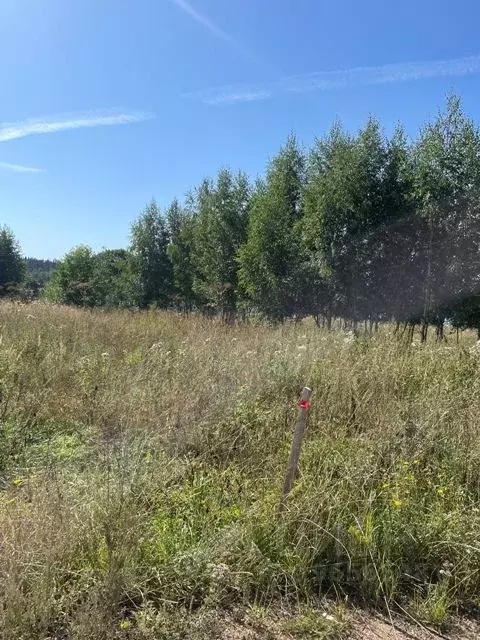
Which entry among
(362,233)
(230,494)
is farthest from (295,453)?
(362,233)

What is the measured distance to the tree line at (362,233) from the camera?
11.7 meters

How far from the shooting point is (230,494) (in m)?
2.78

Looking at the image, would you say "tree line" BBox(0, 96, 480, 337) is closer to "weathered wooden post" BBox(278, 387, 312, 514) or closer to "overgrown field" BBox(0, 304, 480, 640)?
"overgrown field" BBox(0, 304, 480, 640)

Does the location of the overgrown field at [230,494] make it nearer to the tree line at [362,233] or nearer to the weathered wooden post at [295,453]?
the weathered wooden post at [295,453]

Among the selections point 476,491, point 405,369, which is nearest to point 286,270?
point 405,369

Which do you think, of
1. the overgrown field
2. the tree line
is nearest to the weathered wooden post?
the overgrown field

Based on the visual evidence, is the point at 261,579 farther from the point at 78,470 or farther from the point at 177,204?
the point at 177,204

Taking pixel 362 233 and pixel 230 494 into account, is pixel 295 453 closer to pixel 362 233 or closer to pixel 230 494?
pixel 230 494

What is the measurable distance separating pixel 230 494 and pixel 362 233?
1167cm

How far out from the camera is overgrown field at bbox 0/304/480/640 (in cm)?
200

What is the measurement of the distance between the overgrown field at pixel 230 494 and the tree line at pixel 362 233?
4.66 m

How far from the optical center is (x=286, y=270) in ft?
54.3

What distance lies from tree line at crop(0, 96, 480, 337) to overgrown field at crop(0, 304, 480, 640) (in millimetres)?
4661

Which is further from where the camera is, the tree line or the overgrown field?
the tree line
